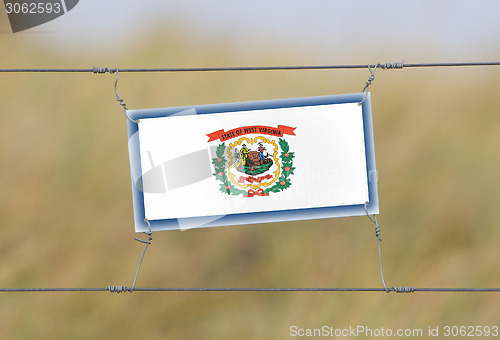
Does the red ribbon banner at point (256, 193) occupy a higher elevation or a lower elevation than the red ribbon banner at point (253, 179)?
lower

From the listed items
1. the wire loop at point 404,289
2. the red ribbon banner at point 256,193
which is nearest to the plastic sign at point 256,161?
the red ribbon banner at point 256,193

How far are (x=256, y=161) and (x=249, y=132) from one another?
0.44ft

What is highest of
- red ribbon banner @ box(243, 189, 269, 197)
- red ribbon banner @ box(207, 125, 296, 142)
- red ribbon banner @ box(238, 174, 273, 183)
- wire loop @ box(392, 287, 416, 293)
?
red ribbon banner @ box(207, 125, 296, 142)

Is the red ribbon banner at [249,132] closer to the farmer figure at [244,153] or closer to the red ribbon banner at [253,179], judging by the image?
the farmer figure at [244,153]

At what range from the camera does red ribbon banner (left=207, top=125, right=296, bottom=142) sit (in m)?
2.14

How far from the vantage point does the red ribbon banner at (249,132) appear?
7.02 ft

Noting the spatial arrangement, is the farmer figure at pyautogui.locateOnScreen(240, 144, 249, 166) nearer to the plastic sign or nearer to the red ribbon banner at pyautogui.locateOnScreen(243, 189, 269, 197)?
the plastic sign

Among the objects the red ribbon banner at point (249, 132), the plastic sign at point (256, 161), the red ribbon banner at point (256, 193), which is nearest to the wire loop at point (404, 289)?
the plastic sign at point (256, 161)

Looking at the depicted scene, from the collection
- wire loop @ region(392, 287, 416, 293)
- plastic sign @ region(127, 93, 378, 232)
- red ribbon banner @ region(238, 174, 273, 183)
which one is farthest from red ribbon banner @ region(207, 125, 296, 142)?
wire loop @ region(392, 287, 416, 293)

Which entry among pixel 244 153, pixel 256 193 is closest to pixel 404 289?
pixel 256 193

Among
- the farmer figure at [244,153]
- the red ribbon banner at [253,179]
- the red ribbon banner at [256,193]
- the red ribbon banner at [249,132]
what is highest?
the red ribbon banner at [249,132]

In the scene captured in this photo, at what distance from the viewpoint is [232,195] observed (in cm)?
214

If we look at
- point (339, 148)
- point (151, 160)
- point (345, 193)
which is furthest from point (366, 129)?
point (151, 160)

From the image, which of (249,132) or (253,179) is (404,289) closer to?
(253,179)
